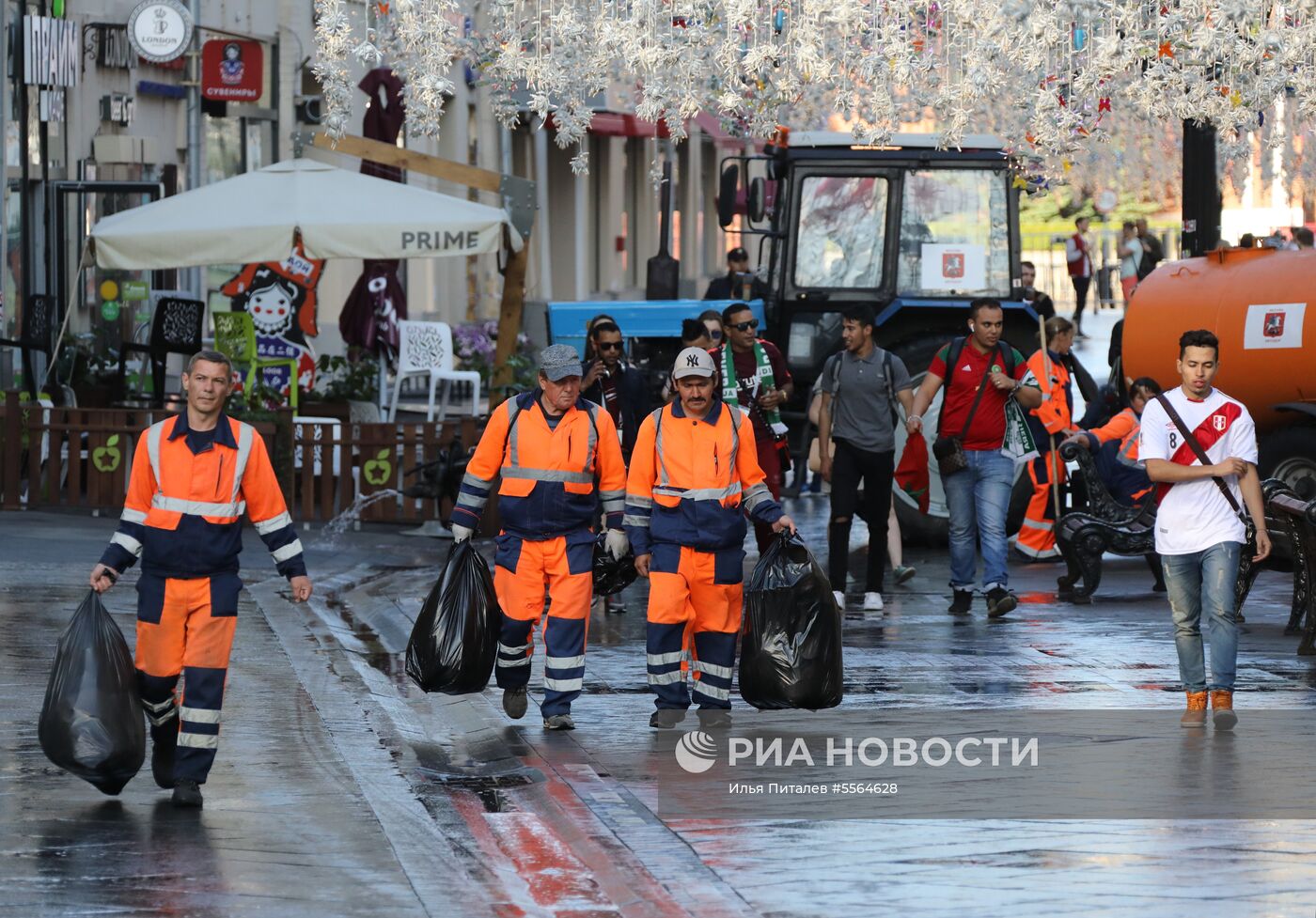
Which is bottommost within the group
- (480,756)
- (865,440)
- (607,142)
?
(480,756)

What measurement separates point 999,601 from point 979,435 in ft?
3.06

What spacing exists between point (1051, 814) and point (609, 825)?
1.44m

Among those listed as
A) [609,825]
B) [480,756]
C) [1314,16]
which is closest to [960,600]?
[1314,16]

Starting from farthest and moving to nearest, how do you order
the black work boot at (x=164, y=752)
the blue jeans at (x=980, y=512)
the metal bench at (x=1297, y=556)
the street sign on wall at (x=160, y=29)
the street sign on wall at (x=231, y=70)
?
the street sign on wall at (x=231, y=70) < the street sign on wall at (x=160, y=29) < the blue jeans at (x=980, y=512) < the metal bench at (x=1297, y=556) < the black work boot at (x=164, y=752)

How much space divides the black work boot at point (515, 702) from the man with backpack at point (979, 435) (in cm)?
396

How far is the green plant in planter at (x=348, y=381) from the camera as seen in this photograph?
19953 mm

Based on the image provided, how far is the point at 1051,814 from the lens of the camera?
7625 mm

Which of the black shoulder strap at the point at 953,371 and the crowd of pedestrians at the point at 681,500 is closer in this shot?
the crowd of pedestrians at the point at 681,500

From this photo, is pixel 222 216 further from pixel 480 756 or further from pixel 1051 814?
pixel 1051 814

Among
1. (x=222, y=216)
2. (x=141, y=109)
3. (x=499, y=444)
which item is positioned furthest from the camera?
(x=141, y=109)

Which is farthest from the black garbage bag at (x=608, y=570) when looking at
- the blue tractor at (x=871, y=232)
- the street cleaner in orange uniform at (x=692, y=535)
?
the blue tractor at (x=871, y=232)

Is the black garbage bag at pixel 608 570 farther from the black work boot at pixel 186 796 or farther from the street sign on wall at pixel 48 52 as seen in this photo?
the street sign on wall at pixel 48 52

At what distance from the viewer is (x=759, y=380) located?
13.6 m

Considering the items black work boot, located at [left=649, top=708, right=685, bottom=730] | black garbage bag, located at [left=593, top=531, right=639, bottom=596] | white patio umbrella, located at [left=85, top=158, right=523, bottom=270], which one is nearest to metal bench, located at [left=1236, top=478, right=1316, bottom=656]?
black garbage bag, located at [left=593, top=531, right=639, bottom=596]
